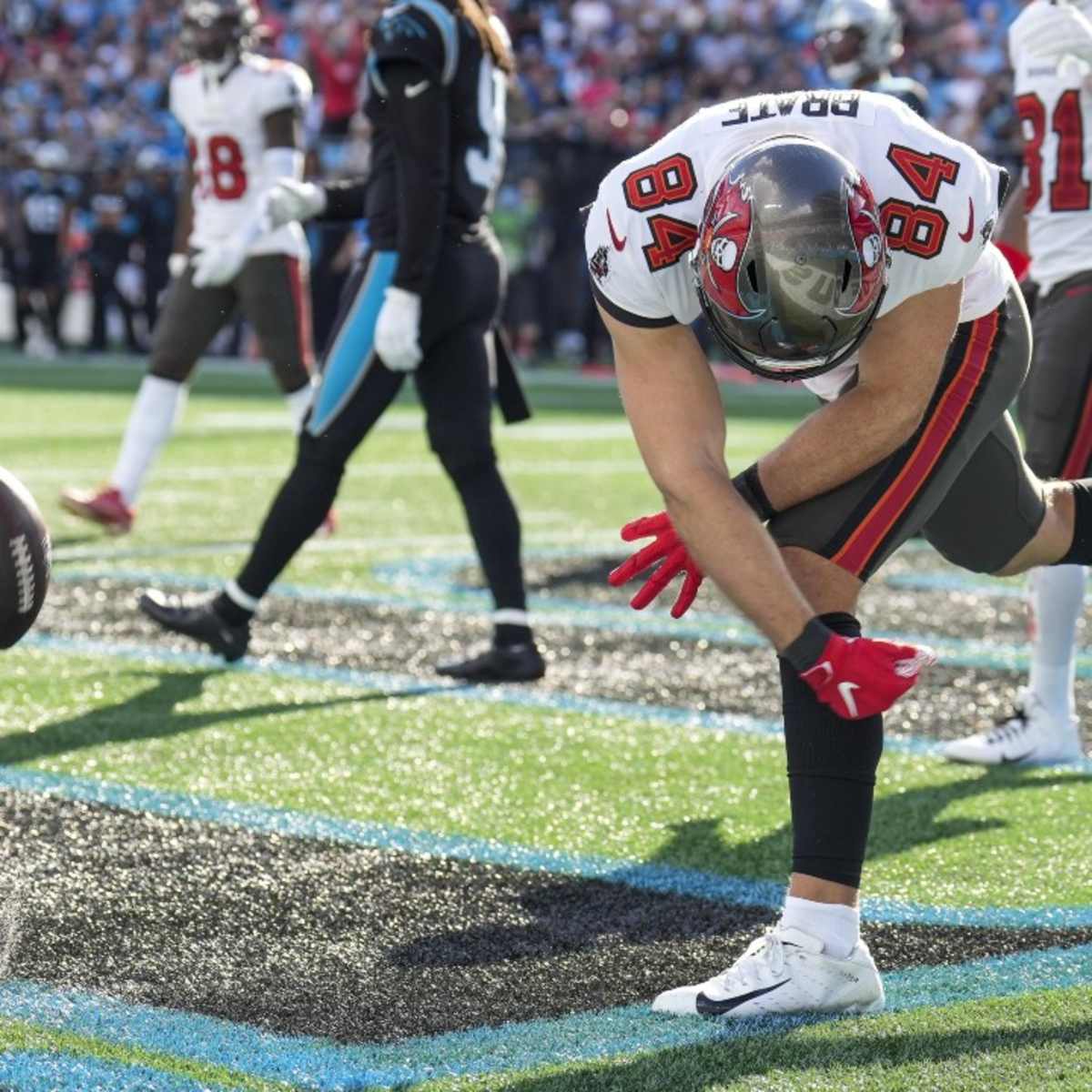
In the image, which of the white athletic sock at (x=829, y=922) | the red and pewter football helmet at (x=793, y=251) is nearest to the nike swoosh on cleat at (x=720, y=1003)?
the white athletic sock at (x=829, y=922)

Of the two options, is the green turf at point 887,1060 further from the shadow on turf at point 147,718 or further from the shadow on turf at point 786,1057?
the shadow on turf at point 147,718

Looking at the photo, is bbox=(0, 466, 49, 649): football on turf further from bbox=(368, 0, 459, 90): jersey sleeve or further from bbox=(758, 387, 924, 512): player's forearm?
bbox=(368, 0, 459, 90): jersey sleeve

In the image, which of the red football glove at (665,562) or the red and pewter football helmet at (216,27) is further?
the red and pewter football helmet at (216,27)

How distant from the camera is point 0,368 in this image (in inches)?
618

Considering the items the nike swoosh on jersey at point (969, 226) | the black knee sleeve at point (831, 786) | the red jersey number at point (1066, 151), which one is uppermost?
the red jersey number at point (1066, 151)

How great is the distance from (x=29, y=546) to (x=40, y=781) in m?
0.92

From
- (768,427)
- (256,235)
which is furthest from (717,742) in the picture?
(768,427)

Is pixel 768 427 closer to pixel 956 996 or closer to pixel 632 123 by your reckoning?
pixel 632 123

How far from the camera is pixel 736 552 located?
2.77 meters

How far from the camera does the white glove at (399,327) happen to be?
193 inches

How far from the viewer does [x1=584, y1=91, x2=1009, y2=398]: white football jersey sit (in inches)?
111

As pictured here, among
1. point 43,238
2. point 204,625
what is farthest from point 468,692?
point 43,238

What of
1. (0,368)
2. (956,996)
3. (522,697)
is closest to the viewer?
(956,996)

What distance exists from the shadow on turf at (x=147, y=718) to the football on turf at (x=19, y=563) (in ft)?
3.36
